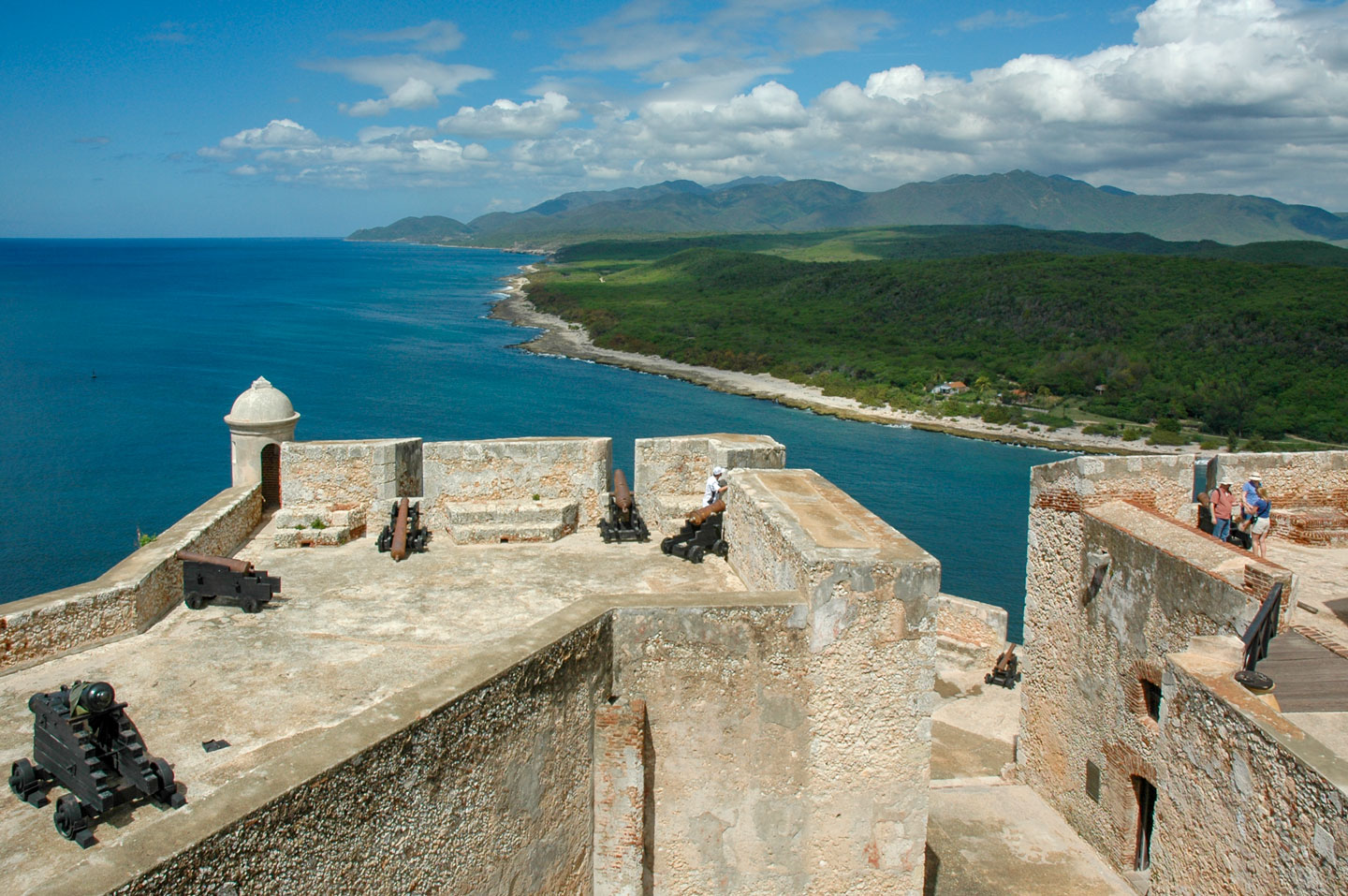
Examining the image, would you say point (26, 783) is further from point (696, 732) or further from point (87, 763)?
point (696, 732)

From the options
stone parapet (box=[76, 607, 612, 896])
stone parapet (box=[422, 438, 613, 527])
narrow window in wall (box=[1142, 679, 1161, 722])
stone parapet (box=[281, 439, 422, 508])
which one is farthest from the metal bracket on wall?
stone parapet (box=[281, 439, 422, 508])

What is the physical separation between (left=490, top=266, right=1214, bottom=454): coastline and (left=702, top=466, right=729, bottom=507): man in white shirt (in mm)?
41591

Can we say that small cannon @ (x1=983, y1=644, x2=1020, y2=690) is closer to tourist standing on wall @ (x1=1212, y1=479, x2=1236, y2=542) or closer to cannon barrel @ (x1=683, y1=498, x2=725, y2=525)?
tourist standing on wall @ (x1=1212, y1=479, x2=1236, y2=542)

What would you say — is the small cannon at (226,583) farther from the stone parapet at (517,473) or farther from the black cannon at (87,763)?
the black cannon at (87,763)

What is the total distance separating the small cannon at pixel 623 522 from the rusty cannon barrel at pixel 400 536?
2301 millimetres

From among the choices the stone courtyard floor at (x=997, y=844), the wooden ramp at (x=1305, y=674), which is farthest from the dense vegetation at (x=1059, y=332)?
the wooden ramp at (x=1305, y=674)

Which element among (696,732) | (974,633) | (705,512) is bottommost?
(974,633)

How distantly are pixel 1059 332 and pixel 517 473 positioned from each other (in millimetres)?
77300

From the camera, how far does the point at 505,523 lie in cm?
1191

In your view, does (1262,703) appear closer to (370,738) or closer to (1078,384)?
(370,738)

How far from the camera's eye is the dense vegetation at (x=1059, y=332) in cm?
6325

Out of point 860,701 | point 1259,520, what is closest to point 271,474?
point 860,701

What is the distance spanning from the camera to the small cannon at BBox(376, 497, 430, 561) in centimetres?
1125

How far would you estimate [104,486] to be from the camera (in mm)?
48094
